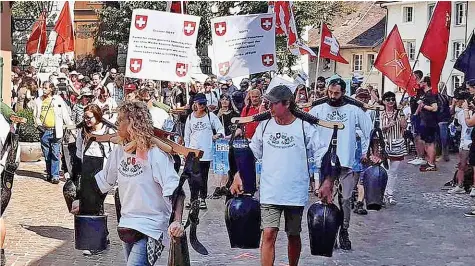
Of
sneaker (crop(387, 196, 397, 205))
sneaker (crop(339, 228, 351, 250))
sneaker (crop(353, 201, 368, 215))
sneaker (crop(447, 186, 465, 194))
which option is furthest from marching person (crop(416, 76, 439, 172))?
sneaker (crop(339, 228, 351, 250))

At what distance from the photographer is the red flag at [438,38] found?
1205 centimetres

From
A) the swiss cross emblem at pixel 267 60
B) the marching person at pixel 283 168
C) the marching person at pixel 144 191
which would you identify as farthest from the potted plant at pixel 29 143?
the marching person at pixel 144 191

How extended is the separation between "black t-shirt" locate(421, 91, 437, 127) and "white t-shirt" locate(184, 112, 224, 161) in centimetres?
620

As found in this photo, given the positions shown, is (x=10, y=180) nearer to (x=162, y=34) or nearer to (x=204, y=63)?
(x=162, y=34)

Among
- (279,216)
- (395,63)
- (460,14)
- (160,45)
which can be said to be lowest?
(279,216)

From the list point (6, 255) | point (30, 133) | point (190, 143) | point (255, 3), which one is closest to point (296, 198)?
point (6, 255)

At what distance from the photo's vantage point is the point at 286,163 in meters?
Answer: 6.66

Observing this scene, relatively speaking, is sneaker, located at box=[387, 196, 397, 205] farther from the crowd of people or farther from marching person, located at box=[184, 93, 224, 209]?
marching person, located at box=[184, 93, 224, 209]

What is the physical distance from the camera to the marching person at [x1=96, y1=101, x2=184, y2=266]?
5266 mm

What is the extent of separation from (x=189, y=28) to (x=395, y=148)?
143 inches

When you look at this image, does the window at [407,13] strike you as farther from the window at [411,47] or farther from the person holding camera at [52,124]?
the person holding camera at [52,124]

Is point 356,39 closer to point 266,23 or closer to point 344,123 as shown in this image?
point 266,23

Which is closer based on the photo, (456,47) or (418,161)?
(418,161)

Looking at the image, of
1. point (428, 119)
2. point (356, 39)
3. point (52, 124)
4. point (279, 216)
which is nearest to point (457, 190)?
point (428, 119)
